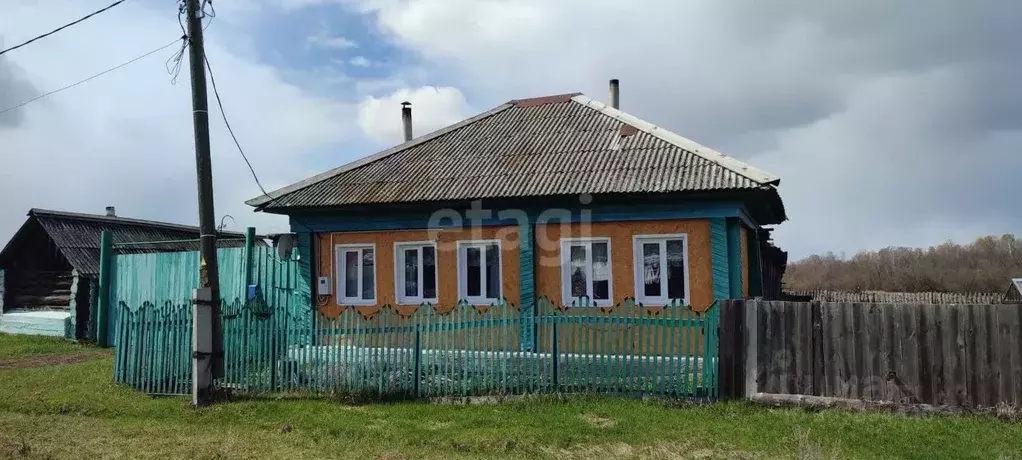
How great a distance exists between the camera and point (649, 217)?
12.0m

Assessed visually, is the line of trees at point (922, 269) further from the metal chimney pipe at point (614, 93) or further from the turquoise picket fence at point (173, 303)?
the turquoise picket fence at point (173, 303)

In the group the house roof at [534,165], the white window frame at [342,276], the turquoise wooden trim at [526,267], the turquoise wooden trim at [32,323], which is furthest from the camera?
the turquoise wooden trim at [32,323]

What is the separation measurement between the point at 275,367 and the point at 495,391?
3.29 meters

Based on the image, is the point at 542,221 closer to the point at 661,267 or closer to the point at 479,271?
the point at 479,271

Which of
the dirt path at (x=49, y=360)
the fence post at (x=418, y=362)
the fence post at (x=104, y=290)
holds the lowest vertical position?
the dirt path at (x=49, y=360)

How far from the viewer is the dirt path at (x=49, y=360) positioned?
45.8 ft

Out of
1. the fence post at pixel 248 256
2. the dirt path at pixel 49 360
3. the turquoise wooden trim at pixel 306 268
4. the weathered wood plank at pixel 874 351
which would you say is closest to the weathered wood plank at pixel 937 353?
the weathered wood plank at pixel 874 351

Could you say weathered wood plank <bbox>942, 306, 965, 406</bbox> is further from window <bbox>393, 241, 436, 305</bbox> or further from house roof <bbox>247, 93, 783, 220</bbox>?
window <bbox>393, 241, 436, 305</bbox>

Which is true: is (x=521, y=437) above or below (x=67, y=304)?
below

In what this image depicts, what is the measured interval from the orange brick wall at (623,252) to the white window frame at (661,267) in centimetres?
5

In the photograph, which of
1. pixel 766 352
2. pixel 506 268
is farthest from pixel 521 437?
pixel 506 268

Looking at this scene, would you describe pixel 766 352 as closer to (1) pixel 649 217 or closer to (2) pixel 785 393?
(2) pixel 785 393

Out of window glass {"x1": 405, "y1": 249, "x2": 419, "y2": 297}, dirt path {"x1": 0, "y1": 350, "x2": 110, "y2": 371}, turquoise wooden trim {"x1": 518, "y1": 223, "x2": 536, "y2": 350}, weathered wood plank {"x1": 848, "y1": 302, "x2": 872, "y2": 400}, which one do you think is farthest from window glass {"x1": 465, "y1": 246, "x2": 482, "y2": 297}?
dirt path {"x1": 0, "y1": 350, "x2": 110, "y2": 371}

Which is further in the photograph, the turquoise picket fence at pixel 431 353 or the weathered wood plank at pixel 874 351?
the turquoise picket fence at pixel 431 353
